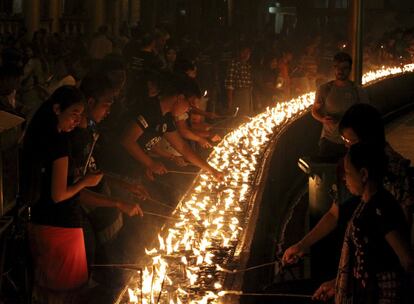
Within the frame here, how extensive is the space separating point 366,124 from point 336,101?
4.14 m

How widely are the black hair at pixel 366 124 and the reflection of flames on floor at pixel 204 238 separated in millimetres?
1100

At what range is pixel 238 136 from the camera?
1061 centimetres

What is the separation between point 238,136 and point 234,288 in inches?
220

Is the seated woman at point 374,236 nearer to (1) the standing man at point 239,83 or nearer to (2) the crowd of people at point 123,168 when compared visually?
(2) the crowd of people at point 123,168

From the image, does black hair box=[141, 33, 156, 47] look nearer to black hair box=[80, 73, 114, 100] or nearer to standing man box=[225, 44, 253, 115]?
standing man box=[225, 44, 253, 115]

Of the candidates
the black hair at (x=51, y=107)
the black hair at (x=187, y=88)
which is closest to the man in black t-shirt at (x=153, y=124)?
the black hair at (x=187, y=88)

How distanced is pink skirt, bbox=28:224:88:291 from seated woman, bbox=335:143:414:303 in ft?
6.04

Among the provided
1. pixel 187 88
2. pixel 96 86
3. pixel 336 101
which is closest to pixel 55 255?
pixel 96 86

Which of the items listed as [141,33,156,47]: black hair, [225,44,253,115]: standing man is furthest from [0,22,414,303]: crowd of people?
[225,44,253,115]: standing man

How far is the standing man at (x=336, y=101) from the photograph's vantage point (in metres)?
9.58

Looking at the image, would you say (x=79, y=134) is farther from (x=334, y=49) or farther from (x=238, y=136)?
(x=334, y=49)

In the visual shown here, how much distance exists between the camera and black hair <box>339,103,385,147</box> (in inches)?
217

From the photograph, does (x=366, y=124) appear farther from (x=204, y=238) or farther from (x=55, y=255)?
(x=55, y=255)

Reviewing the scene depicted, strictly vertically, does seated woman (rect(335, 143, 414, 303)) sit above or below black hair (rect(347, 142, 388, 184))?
below
